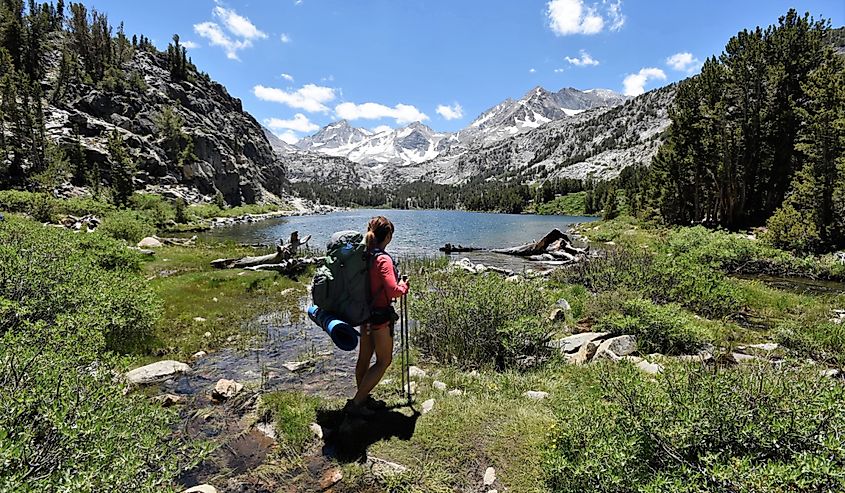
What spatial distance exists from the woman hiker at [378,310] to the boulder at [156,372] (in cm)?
501

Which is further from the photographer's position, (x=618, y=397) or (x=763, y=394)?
(x=618, y=397)

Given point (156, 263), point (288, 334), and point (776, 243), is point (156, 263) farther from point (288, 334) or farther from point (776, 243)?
point (776, 243)

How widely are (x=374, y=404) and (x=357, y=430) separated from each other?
0.79 m

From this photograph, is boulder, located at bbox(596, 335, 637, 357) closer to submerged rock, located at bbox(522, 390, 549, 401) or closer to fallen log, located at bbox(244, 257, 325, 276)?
submerged rock, located at bbox(522, 390, 549, 401)

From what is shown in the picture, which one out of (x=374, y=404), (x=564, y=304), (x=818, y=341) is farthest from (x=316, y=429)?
(x=818, y=341)

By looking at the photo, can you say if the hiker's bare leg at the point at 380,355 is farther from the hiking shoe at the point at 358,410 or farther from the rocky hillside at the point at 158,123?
the rocky hillside at the point at 158,123

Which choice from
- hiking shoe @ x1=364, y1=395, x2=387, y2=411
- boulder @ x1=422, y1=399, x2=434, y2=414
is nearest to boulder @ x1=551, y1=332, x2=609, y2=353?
boulder @ x1=422, y1=399, x2=434, y2=414

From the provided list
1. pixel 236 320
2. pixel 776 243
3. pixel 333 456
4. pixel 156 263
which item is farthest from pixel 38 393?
pixel 776 243

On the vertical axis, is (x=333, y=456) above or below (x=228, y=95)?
below

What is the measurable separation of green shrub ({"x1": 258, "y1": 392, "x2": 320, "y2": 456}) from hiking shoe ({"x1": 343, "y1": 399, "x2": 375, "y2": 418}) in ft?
1.96

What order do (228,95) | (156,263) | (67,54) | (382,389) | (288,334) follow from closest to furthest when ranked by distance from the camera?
(382,389)
(288,334)
(156,263)
(67,54)
(228,95)

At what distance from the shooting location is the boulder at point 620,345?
902cm

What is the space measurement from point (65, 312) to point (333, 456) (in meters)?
5.57

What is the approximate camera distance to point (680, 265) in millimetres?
14156
